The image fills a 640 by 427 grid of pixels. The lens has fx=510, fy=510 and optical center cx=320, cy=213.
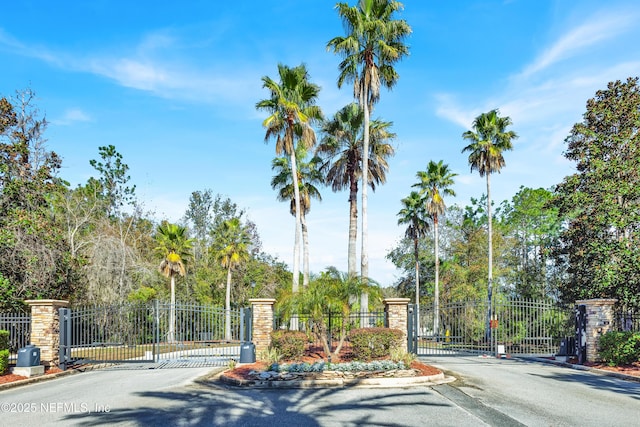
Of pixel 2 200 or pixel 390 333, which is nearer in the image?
pixel 390 333

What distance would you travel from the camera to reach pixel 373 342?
15.9 metres

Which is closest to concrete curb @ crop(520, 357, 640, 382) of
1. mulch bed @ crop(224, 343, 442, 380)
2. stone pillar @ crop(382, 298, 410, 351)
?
mulch bed @ crop(224, 343, 442, 380)

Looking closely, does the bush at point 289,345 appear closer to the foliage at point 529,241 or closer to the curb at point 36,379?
the curb at point 36,379

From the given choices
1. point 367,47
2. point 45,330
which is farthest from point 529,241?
point 45,330

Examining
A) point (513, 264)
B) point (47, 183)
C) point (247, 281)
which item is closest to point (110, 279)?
point (47, 183)

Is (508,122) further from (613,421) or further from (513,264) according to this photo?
(613,421)

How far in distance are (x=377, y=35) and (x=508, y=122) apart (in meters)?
14.2

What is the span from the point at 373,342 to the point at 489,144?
23205 millimetres

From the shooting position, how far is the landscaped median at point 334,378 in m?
13.6

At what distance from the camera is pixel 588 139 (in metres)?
26.0

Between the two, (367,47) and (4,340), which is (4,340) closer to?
(4,340)

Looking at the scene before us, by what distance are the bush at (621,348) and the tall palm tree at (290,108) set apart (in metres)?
15.6

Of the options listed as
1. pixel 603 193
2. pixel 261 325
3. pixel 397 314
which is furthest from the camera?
pixel 603 193

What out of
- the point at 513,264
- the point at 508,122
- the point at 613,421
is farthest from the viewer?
the point at 513,264
